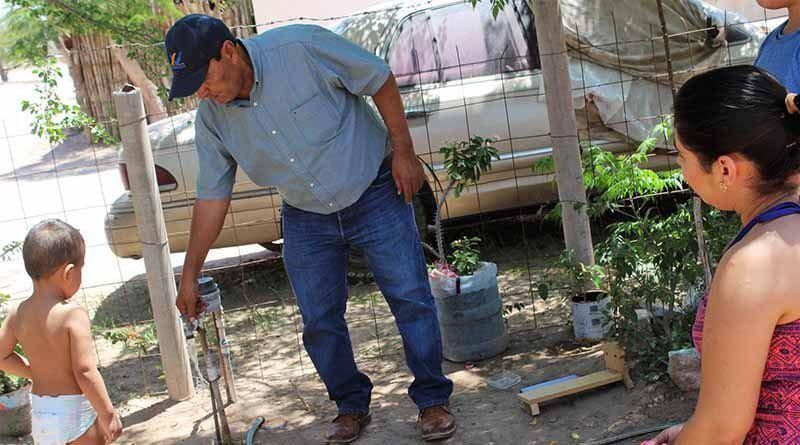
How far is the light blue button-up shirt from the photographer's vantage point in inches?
139

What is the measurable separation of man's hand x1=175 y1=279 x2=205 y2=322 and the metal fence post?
2.92 feet

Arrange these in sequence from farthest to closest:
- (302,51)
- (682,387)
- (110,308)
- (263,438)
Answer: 1. (110,308)
2. (263,438)
3. (682,387)
4. (302,51)

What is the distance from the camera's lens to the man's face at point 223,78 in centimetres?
334

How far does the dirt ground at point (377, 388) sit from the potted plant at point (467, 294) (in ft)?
0.39

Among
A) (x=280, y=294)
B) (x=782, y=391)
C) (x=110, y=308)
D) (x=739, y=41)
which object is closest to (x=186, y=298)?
(x=782, y=391)

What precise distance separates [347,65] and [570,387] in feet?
5.60

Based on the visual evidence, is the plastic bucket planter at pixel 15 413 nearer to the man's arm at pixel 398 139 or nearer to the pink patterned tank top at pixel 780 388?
the man's arm at pixel 398 139

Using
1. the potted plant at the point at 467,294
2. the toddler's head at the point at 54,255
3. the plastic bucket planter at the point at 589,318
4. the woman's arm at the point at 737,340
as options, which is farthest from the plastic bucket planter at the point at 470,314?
the woman's arm at the point at 737,340

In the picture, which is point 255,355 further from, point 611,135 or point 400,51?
point 611,135

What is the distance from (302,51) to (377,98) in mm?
349

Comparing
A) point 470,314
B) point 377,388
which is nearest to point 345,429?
point 377,388

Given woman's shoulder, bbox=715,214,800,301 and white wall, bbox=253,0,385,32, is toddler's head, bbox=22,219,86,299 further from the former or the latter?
white wall, bbox=253,0,385,32

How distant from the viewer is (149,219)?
450 centimetres

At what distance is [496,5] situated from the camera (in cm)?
439
